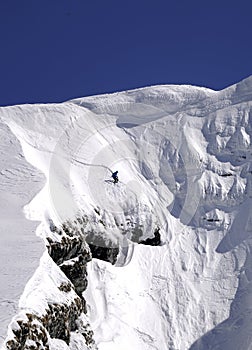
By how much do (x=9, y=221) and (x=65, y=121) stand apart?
17.1 metres

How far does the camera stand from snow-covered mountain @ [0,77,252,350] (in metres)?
26.7

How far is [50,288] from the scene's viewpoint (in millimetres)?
24406

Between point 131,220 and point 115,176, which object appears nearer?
point 131,220

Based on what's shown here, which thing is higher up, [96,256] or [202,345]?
[96,256]

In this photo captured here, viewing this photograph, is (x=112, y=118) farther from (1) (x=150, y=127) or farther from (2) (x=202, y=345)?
(2) (x=202, y=345)

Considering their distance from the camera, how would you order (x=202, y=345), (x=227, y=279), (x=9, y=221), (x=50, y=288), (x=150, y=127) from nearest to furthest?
(x=50, y=288), (x=9, y=221), (x=202, y=345), (x=227, y=279), (x=150, y=127)

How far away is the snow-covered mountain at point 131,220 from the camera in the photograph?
87.5 ft

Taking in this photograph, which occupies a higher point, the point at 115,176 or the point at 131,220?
the point at 115,176

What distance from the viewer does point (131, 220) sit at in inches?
1570

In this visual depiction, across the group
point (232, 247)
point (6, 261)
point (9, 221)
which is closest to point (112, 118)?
point (232, 247)

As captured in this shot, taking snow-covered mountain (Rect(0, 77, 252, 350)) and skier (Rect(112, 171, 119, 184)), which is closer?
snow-covered mountain (Rect(0, 77, 252, 350))

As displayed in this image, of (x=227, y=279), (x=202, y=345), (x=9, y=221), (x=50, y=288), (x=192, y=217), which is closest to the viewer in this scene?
→ (x=50, y=288)

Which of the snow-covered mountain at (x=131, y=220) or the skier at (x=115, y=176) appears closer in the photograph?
the snow-covered mountain at (x=131, y=220)

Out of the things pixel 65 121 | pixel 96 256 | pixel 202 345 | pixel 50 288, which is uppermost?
pixel 50 288
